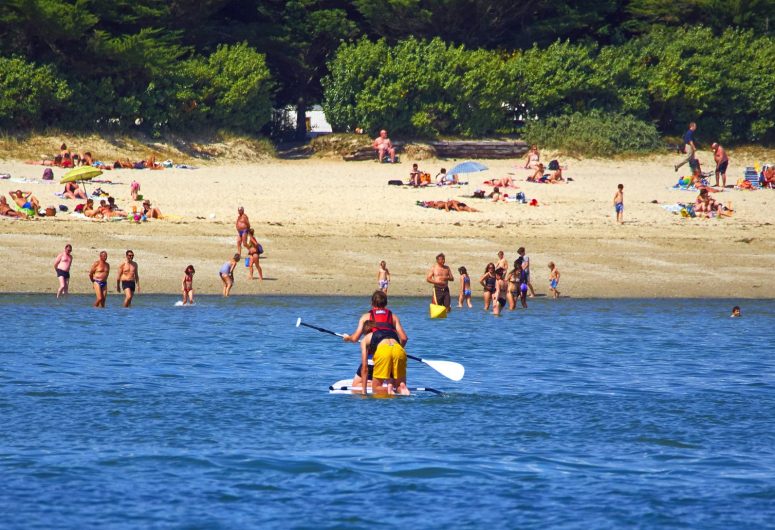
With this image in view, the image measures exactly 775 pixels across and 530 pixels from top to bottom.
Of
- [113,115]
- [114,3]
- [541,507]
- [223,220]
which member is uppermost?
[114,3]

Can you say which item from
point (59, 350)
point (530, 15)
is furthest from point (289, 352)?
point (530, 15)

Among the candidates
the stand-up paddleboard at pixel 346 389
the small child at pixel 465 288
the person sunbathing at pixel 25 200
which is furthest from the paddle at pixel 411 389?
the person sunbathing at pixel 25 200

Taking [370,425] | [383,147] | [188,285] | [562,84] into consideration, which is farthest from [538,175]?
[370,425]

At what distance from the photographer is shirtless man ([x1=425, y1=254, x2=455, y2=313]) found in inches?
971

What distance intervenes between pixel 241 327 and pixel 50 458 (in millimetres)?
10302

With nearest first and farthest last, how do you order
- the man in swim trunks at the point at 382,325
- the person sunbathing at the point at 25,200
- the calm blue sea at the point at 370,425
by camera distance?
the calm blue sea at the point at 370,425 < the man in swim trunks at the point at 382,325 < the person sunbathing at the point at 25,200

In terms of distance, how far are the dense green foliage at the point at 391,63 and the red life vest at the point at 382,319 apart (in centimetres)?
2555

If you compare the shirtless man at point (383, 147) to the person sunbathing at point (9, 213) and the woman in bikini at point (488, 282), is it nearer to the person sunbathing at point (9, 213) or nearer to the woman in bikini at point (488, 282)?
Answer: the person sunbathing at point (9, 213)

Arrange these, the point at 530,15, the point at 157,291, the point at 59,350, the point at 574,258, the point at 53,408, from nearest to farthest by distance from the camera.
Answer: the point at 53,408 < the point at 59,350 < the point at 157,291 < the point at 574,258 < the point at 530,15

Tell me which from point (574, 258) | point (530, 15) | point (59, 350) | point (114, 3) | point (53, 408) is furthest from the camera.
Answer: point (530, 15)

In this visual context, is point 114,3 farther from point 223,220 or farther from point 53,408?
point 53,408

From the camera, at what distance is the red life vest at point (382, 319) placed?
1554cm

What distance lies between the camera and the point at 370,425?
53.0 ft

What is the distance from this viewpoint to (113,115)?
135 ft
